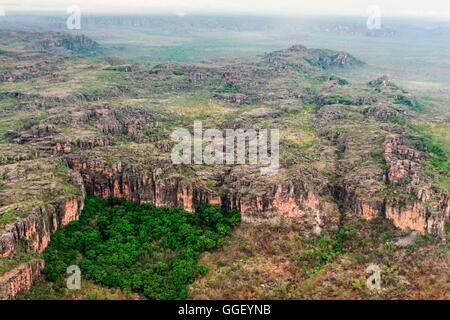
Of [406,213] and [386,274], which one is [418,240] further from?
[386,274]

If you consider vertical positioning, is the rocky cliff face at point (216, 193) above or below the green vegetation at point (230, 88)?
below

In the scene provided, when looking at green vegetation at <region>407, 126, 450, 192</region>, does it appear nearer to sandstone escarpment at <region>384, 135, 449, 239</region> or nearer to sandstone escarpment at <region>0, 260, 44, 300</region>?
sandstone escarpment at <region>384, 135, 449, 239</region>

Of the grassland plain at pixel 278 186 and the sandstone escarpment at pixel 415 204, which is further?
the sandstone escarpment at pixel 415 204

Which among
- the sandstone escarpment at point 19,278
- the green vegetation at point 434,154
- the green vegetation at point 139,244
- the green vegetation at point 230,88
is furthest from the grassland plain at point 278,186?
the green vegetation at point 230,88

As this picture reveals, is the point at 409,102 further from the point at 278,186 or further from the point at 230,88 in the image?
the point at 278,186

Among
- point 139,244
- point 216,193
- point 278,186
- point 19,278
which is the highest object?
point 278,186

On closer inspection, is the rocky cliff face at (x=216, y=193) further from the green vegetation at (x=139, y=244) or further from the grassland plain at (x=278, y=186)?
the green vegetation at (x=139, y=244)

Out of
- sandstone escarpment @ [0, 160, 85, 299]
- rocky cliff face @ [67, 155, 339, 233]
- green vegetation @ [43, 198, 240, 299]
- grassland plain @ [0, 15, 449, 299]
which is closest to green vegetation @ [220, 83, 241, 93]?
grassland plain @ [0, 15, 449, 299]

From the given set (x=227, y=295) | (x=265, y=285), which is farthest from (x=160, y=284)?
(x=265, y=285)

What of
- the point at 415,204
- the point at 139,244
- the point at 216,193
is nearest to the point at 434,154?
the point at 415,204
